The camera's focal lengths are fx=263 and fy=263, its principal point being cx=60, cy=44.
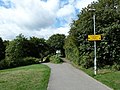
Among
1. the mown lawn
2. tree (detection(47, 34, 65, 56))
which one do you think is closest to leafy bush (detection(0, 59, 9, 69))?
the mown lawn

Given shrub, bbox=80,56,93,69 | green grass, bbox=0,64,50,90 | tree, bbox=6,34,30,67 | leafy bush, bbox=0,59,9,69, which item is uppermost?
tree, bbox=6,34,30,67

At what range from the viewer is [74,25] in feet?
100

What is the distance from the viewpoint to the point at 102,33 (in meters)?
27.1

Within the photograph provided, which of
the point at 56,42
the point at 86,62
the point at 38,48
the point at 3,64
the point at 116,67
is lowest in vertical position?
the point at 3,64

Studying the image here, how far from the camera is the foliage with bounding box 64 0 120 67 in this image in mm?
26719

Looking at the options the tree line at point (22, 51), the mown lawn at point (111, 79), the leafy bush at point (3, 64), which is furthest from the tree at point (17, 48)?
the mown lawn at point (111, 79)

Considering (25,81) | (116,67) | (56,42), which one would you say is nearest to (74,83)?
(25,81)

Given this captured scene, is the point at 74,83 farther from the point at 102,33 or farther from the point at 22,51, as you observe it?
the point at 22,51

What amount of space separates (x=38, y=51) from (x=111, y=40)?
51.2 metres

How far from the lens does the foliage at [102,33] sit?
26719mm

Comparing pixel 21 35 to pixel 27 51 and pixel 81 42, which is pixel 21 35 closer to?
pixel 27 51

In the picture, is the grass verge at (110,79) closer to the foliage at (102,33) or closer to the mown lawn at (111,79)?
the mown lawn at (111,79)

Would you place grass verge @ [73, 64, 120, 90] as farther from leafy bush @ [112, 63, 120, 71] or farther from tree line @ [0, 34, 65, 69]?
tree line @ [0, 34, 65, 69]

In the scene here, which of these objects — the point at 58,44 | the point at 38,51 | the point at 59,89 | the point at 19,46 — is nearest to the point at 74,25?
the point at 59,89
